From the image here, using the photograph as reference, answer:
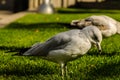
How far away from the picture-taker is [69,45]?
5.36 meters

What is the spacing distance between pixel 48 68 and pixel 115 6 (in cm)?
1650

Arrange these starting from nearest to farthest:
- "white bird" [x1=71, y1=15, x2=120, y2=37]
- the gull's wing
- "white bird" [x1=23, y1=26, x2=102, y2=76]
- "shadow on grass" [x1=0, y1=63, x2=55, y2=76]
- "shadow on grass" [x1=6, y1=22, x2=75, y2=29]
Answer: "white bird" [x1=23, y1=26, x2=102, y2=76] < the gull's wing < "shadow on grass" [x1=0, y1=63, x2=55, y2=76] < "white bird" [x1=71, y1=15, x2=120, y2=37] < "shadow on grass" [x1=6, y1=22, x2=75, y2=29]

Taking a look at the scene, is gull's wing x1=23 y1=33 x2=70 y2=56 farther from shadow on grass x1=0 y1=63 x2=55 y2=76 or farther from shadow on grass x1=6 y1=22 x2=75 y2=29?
shadow on grass x1=6 y1=22 x2=75 y2=29

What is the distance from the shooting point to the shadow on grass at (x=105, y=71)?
5977mm

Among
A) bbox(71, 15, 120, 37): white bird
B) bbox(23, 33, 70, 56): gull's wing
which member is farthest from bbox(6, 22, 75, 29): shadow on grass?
bbox(23, 33, 70, 56): gull's wing

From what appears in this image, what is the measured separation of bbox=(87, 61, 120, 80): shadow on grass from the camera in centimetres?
598

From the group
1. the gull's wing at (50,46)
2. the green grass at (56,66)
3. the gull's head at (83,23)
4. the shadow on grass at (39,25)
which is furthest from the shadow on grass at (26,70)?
the shadow on grass at (39,25)

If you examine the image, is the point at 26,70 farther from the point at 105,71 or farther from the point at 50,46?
the point at 105,71

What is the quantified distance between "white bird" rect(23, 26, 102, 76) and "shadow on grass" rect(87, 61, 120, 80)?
61cm

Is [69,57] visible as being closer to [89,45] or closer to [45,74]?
[89,45]

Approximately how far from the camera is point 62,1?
2295 cm

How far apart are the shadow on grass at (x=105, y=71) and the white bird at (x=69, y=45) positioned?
1.99 feet

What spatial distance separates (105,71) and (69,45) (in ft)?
3.75

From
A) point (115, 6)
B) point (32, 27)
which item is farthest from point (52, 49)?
point (115, 6)
